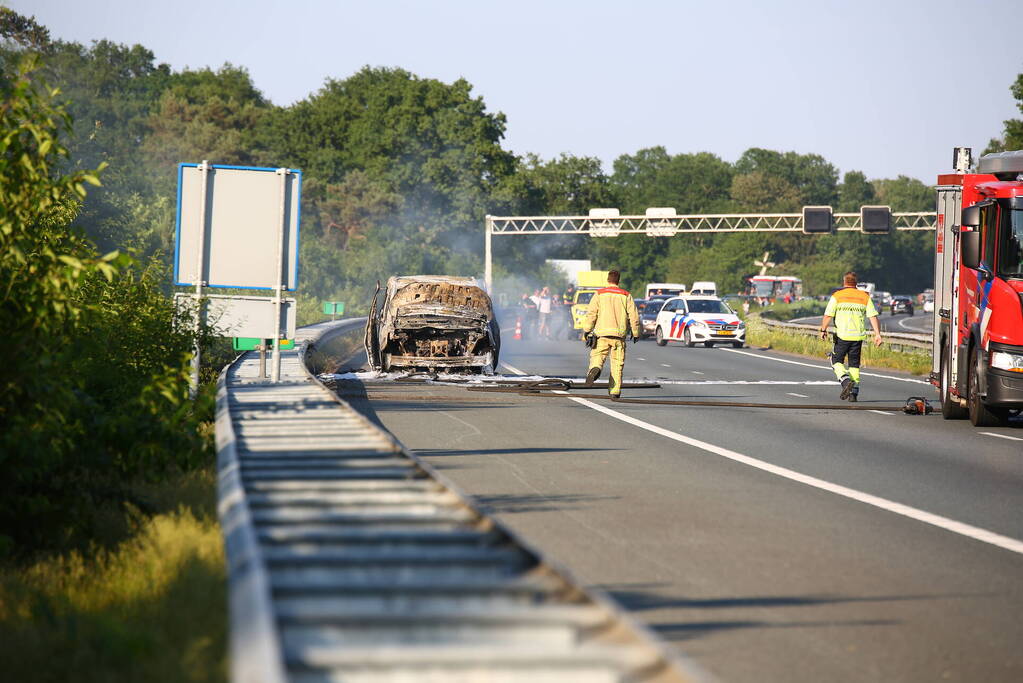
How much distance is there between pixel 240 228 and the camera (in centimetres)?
1599

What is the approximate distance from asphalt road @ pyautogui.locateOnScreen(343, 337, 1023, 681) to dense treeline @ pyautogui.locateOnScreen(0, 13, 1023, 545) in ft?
9.30

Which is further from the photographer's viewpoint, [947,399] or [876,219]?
[876,219]

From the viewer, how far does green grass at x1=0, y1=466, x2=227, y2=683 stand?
529 cm

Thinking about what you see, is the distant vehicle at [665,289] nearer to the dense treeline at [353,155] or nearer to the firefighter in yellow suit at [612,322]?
the dense treeline at [353,155]

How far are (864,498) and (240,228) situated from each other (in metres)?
8.19

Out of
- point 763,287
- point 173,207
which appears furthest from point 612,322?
point 763,287

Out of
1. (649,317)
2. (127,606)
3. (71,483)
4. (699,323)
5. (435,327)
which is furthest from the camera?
(649,317)

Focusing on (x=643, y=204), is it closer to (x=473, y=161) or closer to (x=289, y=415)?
(x=473, y=161)

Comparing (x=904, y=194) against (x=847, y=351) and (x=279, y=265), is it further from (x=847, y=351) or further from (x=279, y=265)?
(x=279, y=265)

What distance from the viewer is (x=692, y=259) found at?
518ft

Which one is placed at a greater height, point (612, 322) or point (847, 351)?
point (612, 322)

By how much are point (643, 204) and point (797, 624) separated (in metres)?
171

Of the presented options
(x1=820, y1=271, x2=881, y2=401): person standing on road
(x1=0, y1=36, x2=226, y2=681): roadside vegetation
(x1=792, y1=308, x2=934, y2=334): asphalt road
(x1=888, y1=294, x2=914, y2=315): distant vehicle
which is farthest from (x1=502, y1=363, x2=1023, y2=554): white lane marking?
(x1=888, y1=294, x2=914, y2=315): distant vehicle

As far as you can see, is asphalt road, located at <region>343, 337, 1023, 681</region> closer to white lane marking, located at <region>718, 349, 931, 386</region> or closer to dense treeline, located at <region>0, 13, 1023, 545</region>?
dense treeline, located at <region>0, 13, 1023, 545</region>
